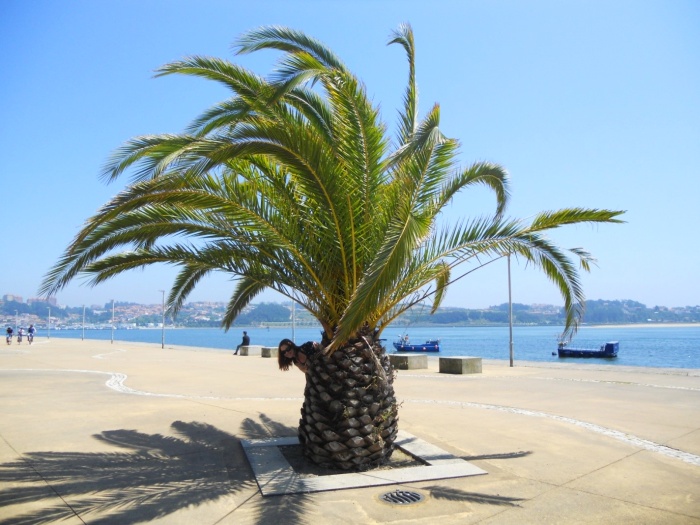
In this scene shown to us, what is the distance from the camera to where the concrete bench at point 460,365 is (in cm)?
1585

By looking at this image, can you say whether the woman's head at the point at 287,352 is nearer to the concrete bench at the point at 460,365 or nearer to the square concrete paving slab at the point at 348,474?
the square concrete paving slab at the point at 348,474

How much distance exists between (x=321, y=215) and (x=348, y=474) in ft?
9.12

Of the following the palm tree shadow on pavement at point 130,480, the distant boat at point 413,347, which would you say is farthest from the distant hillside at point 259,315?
the palm tree shadow on pavement at point 130,480

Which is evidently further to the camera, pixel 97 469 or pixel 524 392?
pixel 524 392

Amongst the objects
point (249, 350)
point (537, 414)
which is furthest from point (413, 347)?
point (537, 414)

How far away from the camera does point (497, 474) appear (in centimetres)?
558

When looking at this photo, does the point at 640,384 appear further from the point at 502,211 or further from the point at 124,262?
the point at 124,262

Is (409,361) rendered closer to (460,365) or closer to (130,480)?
(460,365)

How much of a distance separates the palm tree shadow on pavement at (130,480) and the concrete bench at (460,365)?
31.9 ft

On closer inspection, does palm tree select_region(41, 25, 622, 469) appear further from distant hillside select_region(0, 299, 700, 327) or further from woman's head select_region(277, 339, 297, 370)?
distant hillside select_region(0, 299, 700, 327)

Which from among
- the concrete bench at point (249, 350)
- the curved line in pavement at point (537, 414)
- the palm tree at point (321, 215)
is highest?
the palm tree at point (321, 215)

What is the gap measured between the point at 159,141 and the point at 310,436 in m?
3.70

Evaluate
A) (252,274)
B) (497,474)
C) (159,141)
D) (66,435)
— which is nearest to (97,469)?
(66,435)

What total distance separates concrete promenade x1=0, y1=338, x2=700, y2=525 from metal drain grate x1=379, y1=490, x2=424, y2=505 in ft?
0.30
